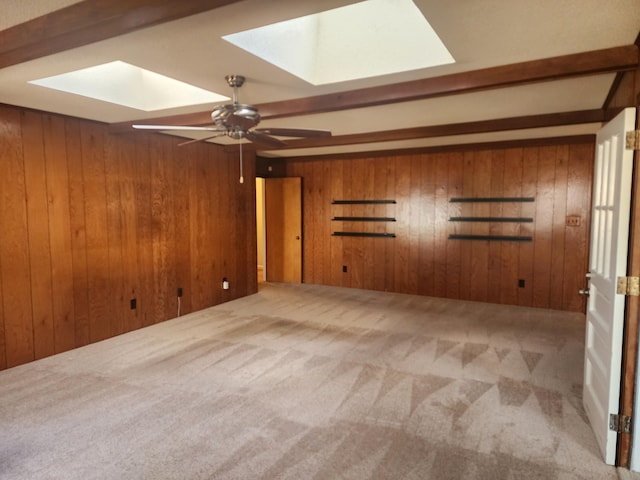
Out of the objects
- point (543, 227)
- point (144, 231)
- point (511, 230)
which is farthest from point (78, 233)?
point (543, 227)

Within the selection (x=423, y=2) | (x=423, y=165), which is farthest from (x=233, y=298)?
(x=423, y=2)

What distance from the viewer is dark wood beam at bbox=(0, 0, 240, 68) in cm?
156

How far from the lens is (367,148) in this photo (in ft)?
20.4

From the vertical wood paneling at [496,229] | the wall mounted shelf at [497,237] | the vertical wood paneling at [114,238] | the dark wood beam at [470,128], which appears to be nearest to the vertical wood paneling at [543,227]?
the wall mounted shelf at [497,237]

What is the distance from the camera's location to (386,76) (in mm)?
2684

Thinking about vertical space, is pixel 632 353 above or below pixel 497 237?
below

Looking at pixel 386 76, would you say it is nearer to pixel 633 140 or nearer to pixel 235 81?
pixel 235 81

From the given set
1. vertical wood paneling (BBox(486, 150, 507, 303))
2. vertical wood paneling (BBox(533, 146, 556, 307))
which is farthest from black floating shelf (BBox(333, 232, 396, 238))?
vertical wood paneling (BBox(533, 146, 556, 307))

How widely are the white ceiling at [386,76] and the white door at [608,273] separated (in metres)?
0.55

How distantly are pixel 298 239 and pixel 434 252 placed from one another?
2481 millimetres

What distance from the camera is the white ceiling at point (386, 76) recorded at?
179cm

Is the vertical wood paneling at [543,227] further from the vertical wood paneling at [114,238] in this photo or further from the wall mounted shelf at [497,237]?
the vertical wood paneling at [114,238]

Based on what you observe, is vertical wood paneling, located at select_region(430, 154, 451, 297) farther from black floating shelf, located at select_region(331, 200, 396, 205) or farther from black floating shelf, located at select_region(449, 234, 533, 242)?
black floating shelf, located at select_region(331, 200, 396, 205)

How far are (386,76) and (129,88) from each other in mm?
2338
